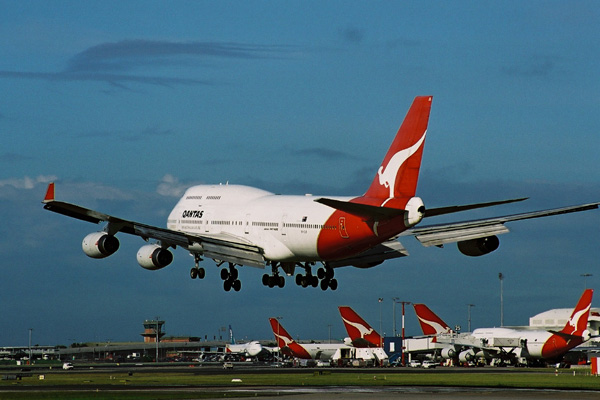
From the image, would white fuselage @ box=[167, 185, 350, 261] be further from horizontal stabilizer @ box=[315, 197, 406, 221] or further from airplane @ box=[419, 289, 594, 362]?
airplane @ box=[419, 289, 594, 362]

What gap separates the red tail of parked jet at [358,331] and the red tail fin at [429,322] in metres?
9.12

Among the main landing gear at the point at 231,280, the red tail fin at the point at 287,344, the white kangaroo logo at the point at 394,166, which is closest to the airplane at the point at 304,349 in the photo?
the red tail fin at the point at 287,344

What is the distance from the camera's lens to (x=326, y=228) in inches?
2324

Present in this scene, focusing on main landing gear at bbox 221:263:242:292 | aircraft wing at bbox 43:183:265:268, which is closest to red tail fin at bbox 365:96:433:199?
aircraft wing at bbox 43:183:265:268

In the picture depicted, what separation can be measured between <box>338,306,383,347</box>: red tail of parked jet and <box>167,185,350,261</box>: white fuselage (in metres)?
74.4

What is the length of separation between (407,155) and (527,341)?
76795 millimetres

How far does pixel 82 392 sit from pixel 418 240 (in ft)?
85.3

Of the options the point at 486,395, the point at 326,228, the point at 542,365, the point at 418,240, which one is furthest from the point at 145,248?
the point at 542,365

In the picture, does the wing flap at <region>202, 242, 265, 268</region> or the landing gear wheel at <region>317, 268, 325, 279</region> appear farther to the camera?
the landing gear wheel at <region>317, 268, 325, 279</region>

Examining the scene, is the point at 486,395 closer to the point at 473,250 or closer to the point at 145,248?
the point at 473,250

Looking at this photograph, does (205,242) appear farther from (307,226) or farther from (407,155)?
(407,155)

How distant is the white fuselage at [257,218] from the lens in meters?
61.1

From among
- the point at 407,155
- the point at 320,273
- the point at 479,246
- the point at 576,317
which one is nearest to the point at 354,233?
the point at 407,155

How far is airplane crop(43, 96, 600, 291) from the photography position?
5416 centimetres
